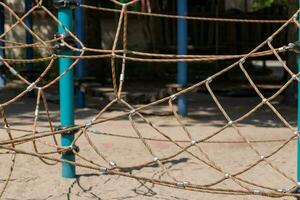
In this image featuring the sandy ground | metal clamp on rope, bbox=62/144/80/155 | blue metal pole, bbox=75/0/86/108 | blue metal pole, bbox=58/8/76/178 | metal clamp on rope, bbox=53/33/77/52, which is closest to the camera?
metal clamp on rope, bbox=62/144/80/155

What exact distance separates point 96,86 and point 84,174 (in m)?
5.27

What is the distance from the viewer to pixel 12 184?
5.23 metres

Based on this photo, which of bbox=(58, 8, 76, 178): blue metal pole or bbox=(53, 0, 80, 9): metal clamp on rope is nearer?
bbox=(53, 0, 80, 9): metal clamp on rope

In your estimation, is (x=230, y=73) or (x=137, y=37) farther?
(x=137, y=37)

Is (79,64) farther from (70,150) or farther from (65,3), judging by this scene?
(70,150)

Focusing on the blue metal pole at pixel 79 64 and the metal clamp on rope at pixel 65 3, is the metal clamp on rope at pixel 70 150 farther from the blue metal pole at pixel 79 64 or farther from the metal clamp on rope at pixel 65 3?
the blue metal pole at pixel 79 64

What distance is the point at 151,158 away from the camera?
20.8 feet

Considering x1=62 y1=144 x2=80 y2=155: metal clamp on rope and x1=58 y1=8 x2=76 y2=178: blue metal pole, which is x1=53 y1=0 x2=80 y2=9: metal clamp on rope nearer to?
x1=58 y1=8 x2=76 y2=178: blue metal pole

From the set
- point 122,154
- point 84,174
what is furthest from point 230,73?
point 84,174

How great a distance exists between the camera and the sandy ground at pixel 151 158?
5.02 metres

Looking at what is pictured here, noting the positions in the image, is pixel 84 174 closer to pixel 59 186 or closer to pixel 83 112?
pixel 59 186

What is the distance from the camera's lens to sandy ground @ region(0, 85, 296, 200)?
5.02 m

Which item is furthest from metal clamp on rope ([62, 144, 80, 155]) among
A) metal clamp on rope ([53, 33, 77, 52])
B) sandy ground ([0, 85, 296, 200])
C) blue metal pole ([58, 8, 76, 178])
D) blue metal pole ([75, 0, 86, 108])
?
blue metal pole ([75, 0, 86, 108])

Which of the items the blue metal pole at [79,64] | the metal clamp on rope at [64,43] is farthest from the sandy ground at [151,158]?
the metal clamp on rope at [64,43]
